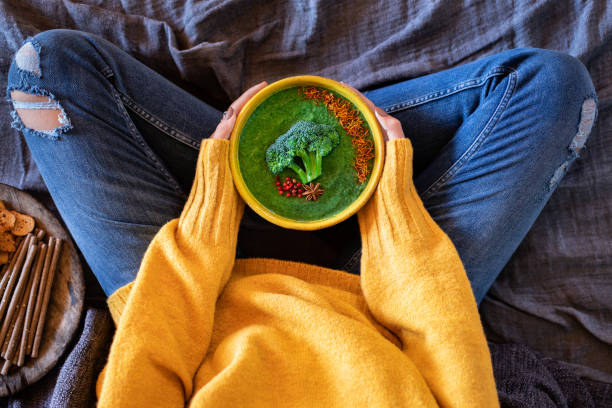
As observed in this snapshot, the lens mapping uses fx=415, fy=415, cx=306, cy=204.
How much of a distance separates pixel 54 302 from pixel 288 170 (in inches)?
25.4

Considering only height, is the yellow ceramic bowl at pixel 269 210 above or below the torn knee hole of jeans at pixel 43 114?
below

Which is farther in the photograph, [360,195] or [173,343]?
[360,195]

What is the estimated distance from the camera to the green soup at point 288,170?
2.60 ft

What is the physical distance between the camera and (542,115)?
2.73ft

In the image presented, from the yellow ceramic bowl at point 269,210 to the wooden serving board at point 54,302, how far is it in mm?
476

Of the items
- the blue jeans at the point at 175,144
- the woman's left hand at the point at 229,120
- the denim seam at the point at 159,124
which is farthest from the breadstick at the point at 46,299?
the woman's left hand at the point at 229,120

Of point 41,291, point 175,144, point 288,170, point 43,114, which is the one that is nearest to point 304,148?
point 288,170

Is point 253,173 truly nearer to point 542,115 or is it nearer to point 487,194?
point 487,194

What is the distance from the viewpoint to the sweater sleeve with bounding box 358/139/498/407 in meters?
0.68

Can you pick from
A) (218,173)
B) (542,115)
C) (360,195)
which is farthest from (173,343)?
(542,115)

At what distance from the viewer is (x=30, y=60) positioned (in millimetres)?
809

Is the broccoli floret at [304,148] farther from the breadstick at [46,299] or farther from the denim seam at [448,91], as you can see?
the breadstick at [46,299]

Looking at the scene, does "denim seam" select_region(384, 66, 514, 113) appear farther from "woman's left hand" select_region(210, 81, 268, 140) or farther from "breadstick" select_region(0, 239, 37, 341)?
"breadstick" select_region(0, 239, 37, 341)

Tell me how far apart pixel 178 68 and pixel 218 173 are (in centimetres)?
45
